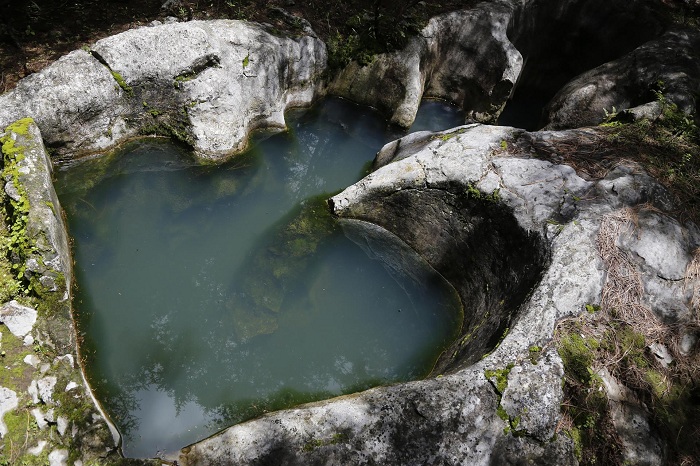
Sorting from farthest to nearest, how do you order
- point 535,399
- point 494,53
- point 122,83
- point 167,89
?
1. point 494,53
2. point 167,89
3. point 122,83
4. point 535,399

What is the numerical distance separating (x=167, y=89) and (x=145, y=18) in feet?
5.43

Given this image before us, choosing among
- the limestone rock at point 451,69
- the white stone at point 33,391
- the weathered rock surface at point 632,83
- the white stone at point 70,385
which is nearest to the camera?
the white stone at point 33,391

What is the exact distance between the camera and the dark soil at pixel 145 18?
6746mm

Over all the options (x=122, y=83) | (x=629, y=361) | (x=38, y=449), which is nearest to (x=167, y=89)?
(x=122, y=83)

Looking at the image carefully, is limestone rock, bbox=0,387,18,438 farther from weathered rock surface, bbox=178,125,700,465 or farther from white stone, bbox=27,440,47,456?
weathered rock surface, bbox=178,125,700,465

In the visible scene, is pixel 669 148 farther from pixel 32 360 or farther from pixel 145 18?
pixel 145 18

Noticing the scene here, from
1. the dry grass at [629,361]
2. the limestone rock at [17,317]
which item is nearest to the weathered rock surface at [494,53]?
the dry grass at [629,361]

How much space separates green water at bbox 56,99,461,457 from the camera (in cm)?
482

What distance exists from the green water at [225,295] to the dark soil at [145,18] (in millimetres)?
1720

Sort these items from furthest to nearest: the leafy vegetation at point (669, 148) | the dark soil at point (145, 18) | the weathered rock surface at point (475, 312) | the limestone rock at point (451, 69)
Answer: the limestone rock at point (451, 69) → the dark soil at point (145, 18) → the leafy vegetation at point (669, 148) → the weathered rock surface at point (475, 312)

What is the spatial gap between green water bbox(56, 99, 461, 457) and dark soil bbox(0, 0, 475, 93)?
67.7 inches

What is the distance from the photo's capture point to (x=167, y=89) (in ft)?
22.6

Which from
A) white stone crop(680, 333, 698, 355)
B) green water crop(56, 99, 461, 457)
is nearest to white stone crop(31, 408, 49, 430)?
green water crop(56, 99, 461, 457)

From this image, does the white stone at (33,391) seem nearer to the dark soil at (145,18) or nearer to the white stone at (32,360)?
the white stone at (32,360)
